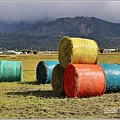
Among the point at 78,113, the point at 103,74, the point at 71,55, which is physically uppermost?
the point at 71,55

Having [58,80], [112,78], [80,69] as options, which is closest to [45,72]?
[58,80]

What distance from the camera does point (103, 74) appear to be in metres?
12.7

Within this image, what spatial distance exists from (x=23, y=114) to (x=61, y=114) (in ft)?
3.74

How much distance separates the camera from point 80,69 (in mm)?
12188

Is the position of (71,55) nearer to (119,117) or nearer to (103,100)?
(103,100)

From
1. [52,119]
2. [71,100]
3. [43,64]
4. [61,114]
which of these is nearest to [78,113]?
[61,114]

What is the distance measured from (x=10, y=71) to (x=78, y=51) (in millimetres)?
8435

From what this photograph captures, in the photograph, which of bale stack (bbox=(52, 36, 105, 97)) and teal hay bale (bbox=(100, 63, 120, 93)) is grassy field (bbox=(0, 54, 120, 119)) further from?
teal hay bale (bbox=(100, 63, 120, 93))

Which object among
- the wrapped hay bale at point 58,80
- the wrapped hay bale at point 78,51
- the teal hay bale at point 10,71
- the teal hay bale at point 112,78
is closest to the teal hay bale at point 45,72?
the teal hay bale at point 10,71

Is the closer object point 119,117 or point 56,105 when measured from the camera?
point 119,117

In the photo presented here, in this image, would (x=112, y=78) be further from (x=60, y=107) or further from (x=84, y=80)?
(x=60, y=107)

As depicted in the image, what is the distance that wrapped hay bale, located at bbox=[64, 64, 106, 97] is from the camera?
11969 mm

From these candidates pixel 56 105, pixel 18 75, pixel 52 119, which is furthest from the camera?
pixel 18 75

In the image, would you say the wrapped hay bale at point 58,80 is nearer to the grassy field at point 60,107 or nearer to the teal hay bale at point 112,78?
the grassy field at point 60,107
